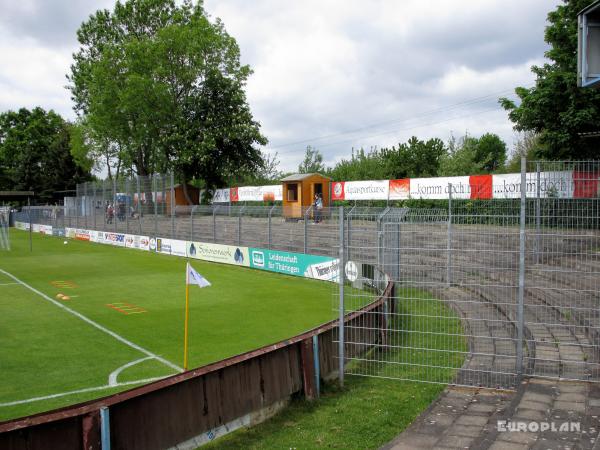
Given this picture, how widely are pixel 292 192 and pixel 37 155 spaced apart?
5258 centimetres

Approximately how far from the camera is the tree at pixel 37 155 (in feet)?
223

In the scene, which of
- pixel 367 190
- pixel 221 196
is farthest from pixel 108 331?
pixel 221 196

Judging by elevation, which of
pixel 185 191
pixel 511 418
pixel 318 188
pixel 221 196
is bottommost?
pixel 511 418

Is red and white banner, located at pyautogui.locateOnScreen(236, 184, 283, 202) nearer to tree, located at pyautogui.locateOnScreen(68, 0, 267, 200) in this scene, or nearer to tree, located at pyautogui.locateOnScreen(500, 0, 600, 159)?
tree, located at pyautogui.locateOnScreen(68, 0, 267, 200)

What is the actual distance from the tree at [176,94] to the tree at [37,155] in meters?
26.0

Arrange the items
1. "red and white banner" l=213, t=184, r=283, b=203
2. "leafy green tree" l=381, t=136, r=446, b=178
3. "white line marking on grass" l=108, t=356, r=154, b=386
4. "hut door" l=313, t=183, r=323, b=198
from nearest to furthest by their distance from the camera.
Result: "white line marking on grass" l=108, t=356, r=154, b=386 → "hut door" l=313, t=183, r=323, b=198 → "red and white banner" l=213, t=184, r=283, b=203 → "leafy green tree" l=381, t=136, r=446, b=178

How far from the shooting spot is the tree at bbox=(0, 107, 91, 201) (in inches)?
2680

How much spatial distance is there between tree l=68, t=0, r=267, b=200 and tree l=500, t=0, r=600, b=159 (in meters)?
25.4

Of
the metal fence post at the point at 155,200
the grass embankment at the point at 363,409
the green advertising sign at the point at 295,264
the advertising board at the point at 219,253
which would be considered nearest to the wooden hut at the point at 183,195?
the metal fence post at the point at 155,200

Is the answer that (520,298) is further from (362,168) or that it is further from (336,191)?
(362,168)

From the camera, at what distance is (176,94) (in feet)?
139

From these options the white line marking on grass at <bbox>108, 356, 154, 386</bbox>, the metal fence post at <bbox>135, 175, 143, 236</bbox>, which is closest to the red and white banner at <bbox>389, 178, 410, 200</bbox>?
the metal fence post at <bbox>135, 175, 143, 236</bbox>

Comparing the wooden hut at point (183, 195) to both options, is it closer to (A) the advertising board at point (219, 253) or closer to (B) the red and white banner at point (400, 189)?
(A) the advertising board at point (219, 253)

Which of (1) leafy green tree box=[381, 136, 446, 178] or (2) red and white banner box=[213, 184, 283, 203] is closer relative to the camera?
(2) red and white banner box=[213, 184, 283, 203]
